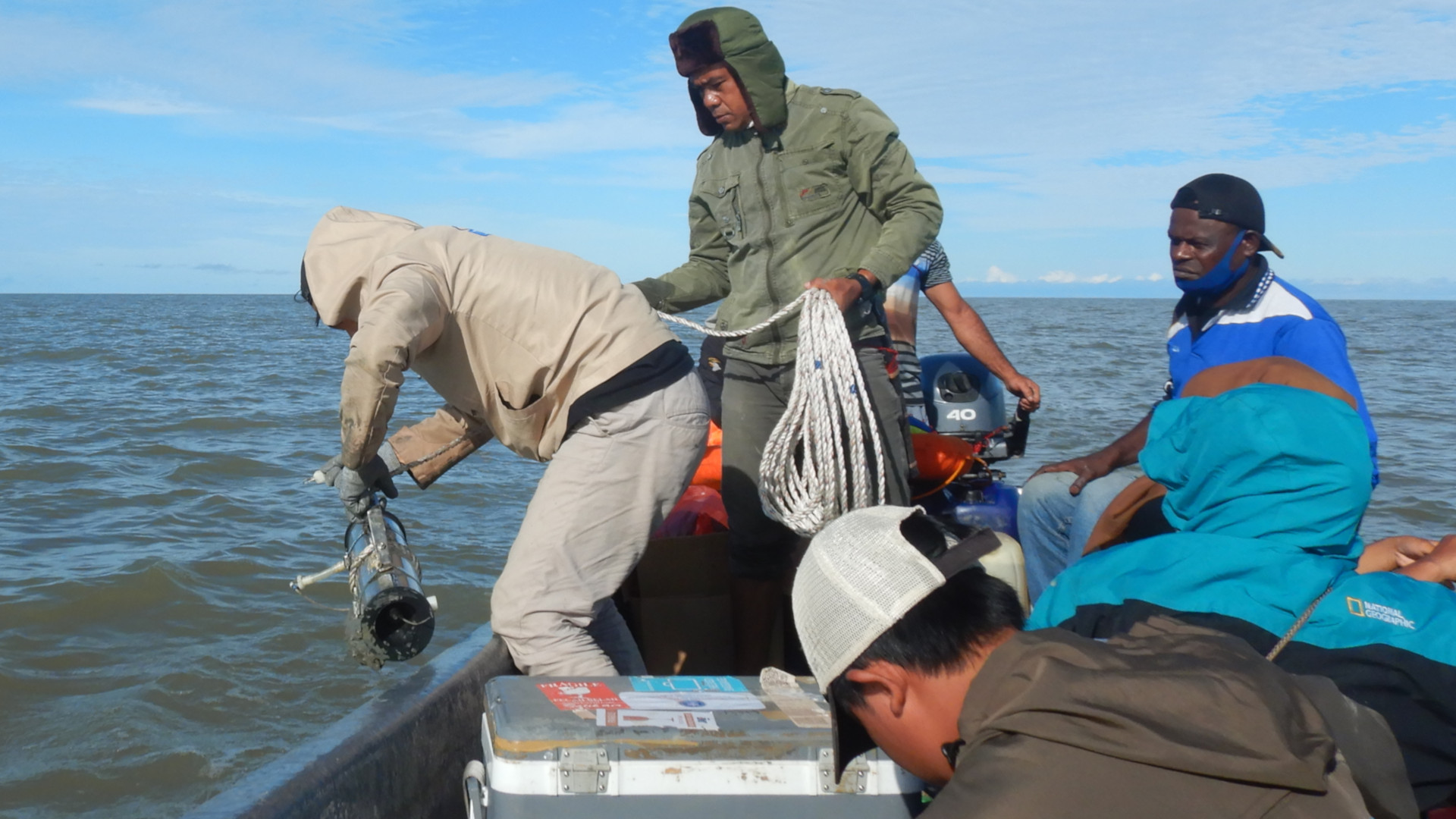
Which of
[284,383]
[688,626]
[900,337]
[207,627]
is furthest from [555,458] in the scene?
[284,383]

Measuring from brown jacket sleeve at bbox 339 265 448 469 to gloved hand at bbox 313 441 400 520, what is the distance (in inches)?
15.0

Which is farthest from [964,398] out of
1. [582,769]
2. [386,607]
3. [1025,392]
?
[582,769]

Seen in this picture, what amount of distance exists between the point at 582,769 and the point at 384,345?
1063 millimetres

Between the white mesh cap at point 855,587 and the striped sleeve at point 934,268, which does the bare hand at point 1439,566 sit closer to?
the white mesh cap at point 855,587

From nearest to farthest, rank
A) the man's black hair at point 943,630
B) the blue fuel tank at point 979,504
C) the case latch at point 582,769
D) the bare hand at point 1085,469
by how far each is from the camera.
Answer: the man's black hair at point 943,630 → the case latch at point 582,769 → the bare hand at point 1085,469 → the blue fuel tank at point 979,504

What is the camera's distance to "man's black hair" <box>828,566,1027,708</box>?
1.44 meters

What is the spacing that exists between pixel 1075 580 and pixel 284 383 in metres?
17.1

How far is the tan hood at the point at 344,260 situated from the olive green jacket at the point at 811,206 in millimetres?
1008

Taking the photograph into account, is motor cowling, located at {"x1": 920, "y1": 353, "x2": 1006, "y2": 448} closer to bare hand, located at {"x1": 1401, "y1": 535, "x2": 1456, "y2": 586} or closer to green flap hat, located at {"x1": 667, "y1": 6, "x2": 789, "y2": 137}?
green flap hat, located at {"x1": 667, "y1": 6, "x2": 789, "y2": 137}

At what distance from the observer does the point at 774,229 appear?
133 inches

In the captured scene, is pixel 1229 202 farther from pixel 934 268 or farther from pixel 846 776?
pixel 846 776

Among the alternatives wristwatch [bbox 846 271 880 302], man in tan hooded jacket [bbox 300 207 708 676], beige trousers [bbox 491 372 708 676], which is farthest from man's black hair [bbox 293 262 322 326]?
wristwatch [bbox 846 271 880 302]

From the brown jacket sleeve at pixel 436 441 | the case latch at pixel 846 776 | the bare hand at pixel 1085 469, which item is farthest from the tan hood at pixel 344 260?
the bare hand at pixel 1085 469

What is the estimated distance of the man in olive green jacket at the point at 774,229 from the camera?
3.18 meters
